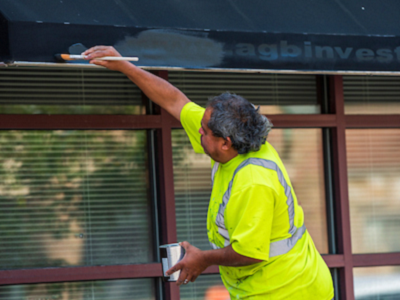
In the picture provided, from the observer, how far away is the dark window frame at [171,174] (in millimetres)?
4949

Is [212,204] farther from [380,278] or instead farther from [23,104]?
[380,278]

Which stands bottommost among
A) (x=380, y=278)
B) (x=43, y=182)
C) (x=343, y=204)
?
(x=380, y=278)

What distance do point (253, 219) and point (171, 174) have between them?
2755mm

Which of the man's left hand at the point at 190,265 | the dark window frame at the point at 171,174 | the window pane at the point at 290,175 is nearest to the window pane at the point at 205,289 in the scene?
the dark window frame at the point at 171,174

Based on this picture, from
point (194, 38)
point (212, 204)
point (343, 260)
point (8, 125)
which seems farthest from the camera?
point (343, 260)

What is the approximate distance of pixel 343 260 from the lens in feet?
18.3

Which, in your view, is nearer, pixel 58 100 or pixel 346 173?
pixel 58 100

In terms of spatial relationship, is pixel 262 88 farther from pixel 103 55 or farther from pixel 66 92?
pixel 103 55

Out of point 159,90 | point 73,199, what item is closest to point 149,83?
point 159,90

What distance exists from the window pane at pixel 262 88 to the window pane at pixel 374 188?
56 centimetres

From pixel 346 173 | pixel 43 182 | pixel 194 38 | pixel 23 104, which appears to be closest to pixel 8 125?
pixel 23 104

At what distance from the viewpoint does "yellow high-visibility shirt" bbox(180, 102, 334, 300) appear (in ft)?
8.20

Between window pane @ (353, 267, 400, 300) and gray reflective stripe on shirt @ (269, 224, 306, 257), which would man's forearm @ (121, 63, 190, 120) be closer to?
gray reflective stripe on shirt @ (269, 224, 306, 257)

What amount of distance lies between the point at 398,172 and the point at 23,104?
362 centimetres
